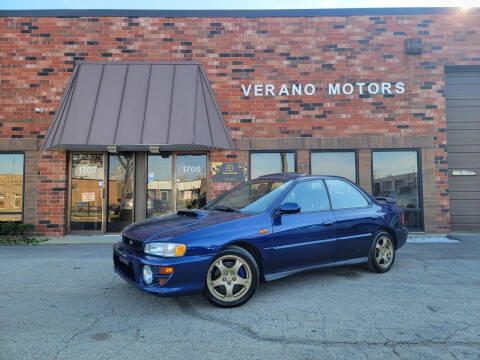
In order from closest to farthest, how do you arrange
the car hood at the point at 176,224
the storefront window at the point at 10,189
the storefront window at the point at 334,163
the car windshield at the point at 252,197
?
the car hood at the point at 176,224 → the car windshield at the point at 252,197 → the storefront window at the point at 10,189 → the storefront window at the point at 334,163

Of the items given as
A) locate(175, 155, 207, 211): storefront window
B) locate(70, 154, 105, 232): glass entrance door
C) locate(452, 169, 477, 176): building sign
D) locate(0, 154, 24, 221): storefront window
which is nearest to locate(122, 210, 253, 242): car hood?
locate(175, 155, 207, 211): storefront window

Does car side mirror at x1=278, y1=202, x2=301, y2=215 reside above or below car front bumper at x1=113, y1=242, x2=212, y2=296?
above

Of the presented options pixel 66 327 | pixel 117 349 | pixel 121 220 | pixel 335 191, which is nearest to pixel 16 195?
pixel 121 220

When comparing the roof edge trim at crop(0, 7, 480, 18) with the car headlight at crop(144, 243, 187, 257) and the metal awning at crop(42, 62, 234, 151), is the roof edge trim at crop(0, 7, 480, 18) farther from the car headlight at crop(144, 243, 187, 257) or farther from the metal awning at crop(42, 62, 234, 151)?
the car headlight at crop(144, 243, 187, 257)

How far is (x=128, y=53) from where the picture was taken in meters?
8.80

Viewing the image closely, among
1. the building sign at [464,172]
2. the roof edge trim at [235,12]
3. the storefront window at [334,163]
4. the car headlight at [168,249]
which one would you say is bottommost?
the car headlight at [168,249]

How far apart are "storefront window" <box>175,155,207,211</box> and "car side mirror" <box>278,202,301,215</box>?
16.8ft

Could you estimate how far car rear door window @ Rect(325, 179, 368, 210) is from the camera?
4.62 metres

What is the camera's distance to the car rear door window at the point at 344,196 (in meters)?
4.62

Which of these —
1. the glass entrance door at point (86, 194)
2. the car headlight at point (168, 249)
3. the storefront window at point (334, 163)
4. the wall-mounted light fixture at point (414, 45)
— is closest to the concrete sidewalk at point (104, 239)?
the glass entrance door at point (86, 194)

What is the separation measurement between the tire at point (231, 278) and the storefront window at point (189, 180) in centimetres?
535

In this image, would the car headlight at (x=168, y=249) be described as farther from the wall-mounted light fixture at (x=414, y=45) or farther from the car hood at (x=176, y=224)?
the wall-mounted light fixture at (x=414, y=45)

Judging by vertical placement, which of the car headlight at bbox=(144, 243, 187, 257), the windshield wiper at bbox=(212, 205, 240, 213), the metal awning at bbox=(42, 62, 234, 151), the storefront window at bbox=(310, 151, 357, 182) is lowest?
the car headlight at bbox=(144, 243, 187, 257)

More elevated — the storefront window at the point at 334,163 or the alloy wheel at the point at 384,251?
the storefront window at the point at 334,163
